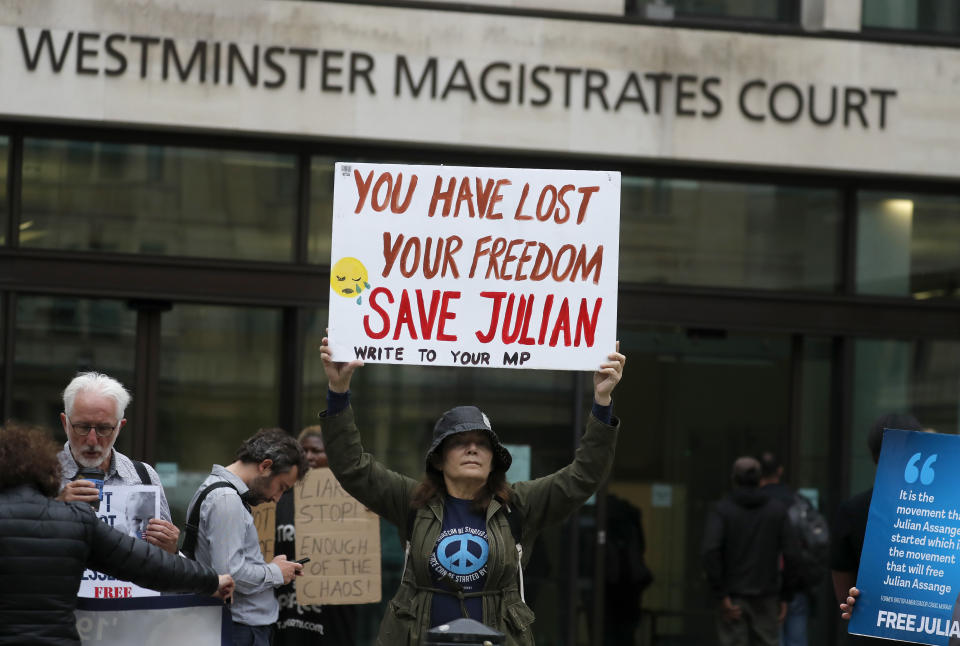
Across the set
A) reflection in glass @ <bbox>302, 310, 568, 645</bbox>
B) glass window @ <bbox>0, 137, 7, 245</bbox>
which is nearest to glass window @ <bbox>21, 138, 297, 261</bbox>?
glass window @ <bbox>0, 137, 7, 245</bbox>

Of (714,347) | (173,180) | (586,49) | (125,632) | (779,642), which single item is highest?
(586,49)

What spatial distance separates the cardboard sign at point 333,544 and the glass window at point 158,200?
109 inches

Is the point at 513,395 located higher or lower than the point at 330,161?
lower

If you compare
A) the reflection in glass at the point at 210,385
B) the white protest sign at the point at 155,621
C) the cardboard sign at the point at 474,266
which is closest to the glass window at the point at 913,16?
the reflection in glass at the point at 210,385

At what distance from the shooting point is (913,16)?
1220 centimetres

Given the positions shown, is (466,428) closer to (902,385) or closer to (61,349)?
(61,349)

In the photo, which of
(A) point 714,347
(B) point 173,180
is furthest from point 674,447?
(B) point 173,180

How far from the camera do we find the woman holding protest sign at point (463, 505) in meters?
5.54

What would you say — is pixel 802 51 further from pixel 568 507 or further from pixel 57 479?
pixel 57 479

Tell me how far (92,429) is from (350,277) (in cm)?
120

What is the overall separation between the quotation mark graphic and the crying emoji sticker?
2402 millimetres

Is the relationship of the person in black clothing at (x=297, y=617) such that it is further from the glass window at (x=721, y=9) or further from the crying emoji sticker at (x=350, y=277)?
the glass window at (x=721, y=9)

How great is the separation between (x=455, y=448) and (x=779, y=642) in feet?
20.4

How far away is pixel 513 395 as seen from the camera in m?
11.6
